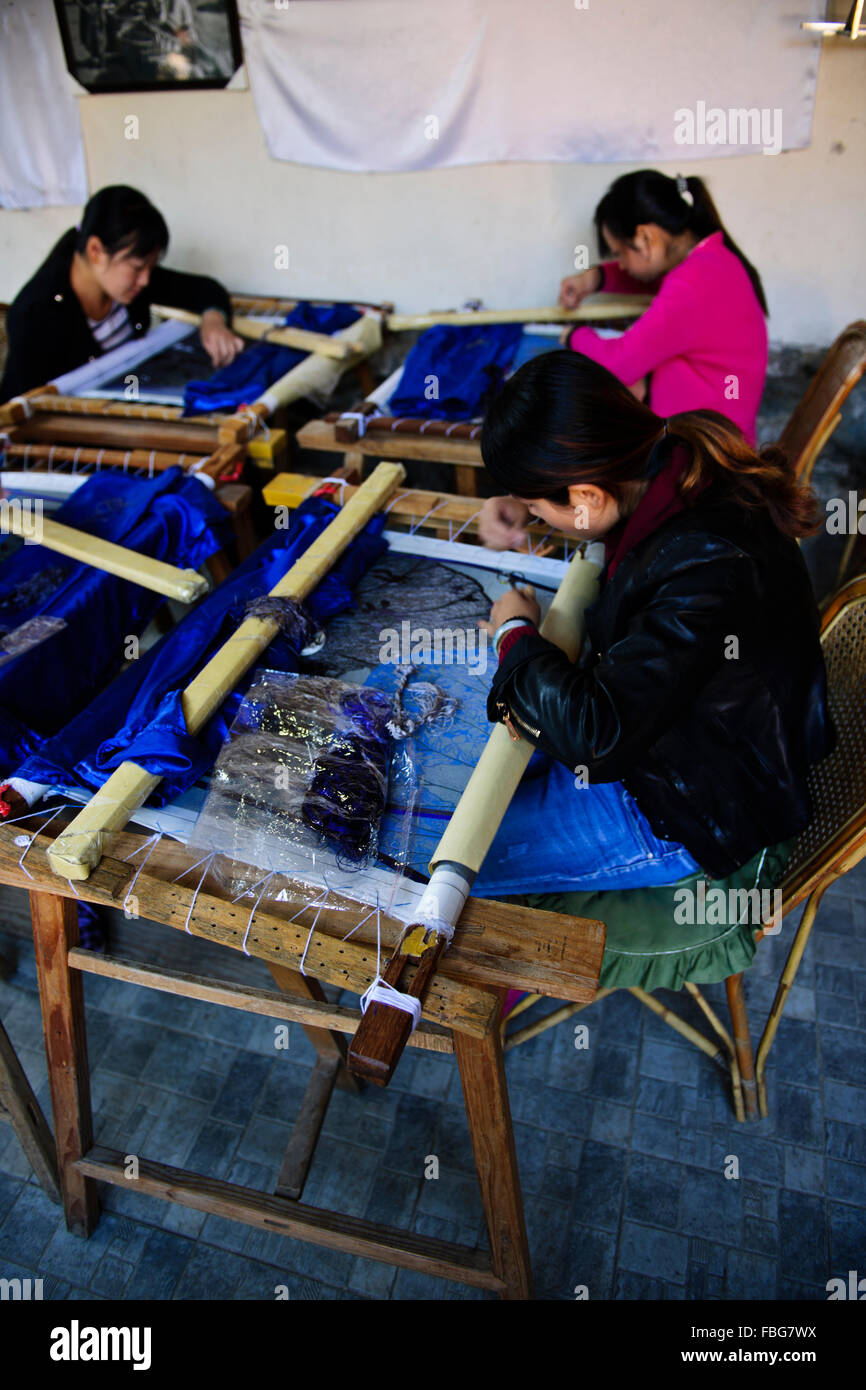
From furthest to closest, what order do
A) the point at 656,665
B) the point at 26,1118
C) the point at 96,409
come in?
the point at 96,409 → the point at 26,1118 → the point at 656,665

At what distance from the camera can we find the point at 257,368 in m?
3.23

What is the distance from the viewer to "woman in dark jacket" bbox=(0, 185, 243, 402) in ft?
9.55

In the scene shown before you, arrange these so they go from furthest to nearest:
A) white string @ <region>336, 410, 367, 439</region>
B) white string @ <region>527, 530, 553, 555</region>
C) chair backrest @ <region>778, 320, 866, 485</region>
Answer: white string @ <region>336, 410, 367, 439</region> < chair backrest @ <region>778, 320, 866, 485</region> < white string @ <region>527, 530, 553, 555</region>

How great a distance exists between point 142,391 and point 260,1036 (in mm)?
2251

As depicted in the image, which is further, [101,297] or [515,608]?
[101,297]

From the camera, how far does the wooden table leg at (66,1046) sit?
5.43ft

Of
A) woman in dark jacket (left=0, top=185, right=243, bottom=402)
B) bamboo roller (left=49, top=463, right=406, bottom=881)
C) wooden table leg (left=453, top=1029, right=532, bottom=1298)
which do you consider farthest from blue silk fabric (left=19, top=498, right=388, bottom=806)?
woman in dark jacket (left=0, top=185, right=243, bottom=402)

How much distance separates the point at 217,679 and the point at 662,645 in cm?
85

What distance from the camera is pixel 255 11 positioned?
3.35m

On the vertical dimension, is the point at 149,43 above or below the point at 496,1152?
above

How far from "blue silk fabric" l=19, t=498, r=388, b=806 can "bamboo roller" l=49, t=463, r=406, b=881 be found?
3 centimetres

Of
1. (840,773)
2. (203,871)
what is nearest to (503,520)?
(840,773)

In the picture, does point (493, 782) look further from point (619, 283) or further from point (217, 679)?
point (619, 283)

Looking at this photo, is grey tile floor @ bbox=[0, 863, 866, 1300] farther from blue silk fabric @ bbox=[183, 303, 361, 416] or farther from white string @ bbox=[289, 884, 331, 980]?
blue silk fabric @ bbox=[183, 303, 361, 416]
